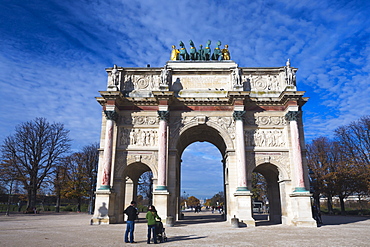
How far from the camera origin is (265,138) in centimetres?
2386

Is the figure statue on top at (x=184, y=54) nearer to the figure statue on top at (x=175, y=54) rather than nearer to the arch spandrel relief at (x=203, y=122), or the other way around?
the figure statue on top at (x=175, y=54)

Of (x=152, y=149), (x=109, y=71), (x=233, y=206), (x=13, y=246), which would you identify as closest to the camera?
(x=13, y=246)

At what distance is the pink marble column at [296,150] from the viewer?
21.5 meters

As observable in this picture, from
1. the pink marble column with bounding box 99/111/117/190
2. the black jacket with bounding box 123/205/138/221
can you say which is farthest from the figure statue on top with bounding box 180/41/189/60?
the black jacket with bounding box 123/205/138/221

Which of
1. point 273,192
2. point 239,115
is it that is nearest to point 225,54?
point 239,115

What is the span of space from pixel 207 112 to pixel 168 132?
380cm

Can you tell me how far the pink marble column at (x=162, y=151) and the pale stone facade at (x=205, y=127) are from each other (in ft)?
0.26

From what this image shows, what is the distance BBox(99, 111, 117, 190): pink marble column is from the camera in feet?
72.7

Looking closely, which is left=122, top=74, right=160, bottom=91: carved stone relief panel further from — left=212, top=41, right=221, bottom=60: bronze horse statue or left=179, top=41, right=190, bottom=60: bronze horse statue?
left=212, top=41, right=221, bottom=60: bronze horse statue

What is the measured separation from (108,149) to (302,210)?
50.6 feet

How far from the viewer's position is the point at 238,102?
23.4m

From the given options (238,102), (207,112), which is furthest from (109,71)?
(238,102)

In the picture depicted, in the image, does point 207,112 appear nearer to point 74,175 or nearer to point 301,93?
point 301,93

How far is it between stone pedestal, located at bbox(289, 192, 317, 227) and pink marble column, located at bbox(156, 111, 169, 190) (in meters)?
9.87
